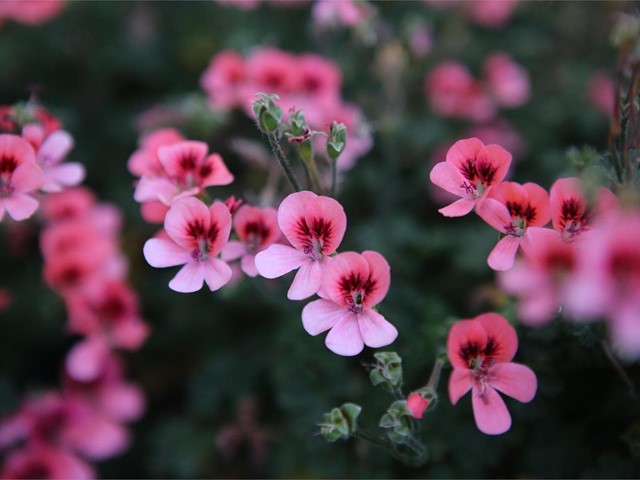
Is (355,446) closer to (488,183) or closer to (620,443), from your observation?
(620,443)

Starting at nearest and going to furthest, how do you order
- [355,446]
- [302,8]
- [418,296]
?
[355,446] → [418,296] → [302,8]

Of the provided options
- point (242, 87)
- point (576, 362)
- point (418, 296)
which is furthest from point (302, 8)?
point (576, 362)

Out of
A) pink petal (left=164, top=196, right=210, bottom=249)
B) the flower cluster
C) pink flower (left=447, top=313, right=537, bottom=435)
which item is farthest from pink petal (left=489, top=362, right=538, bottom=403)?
the flower cluster

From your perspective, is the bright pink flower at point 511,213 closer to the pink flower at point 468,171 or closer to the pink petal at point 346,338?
the pink flower at point 468,171

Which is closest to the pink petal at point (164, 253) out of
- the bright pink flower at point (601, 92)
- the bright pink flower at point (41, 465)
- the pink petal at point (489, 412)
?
the pink petal at point (489, 412)

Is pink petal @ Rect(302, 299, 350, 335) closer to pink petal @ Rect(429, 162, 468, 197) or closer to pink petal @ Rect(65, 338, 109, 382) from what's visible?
pink petal @ Rect(429, 162, 468, 197)

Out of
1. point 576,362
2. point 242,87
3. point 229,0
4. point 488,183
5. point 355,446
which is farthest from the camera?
point 229,0
